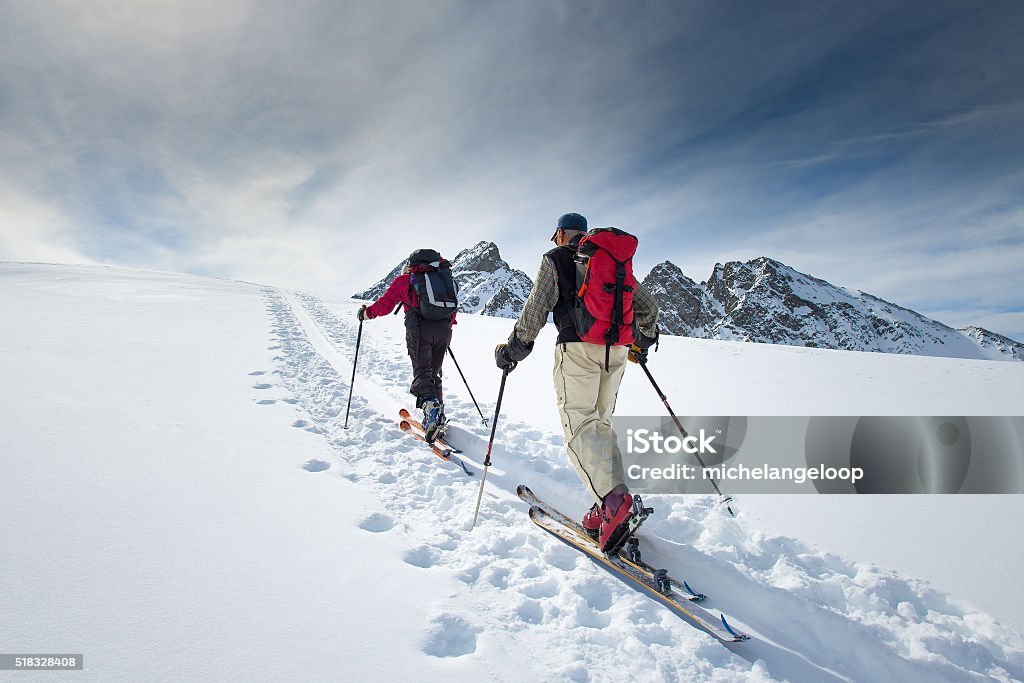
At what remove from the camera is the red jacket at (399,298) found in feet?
20.3

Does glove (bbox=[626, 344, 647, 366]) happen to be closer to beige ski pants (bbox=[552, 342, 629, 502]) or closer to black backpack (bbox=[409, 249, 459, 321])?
beige ski pants (bbox=[552, 342, 629, 502])

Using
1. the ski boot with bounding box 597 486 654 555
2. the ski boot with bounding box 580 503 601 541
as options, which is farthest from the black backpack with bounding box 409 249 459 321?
the ski boot with bounding box 597 486 654 555

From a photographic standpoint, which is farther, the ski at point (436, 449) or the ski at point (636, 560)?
the ski at point (436, 449)

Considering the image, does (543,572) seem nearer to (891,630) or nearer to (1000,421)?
(891,630)

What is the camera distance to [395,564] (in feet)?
9.70

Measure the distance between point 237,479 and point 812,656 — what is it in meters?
4.49

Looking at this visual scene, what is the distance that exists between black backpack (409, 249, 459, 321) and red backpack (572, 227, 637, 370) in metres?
3.04

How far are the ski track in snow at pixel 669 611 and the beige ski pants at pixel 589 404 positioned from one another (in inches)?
28.0

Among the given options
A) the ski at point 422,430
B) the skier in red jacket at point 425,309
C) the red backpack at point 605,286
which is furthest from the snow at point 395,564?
the red backpack at point 605,286

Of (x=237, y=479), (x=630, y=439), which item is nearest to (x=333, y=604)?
(x=237, y=479)

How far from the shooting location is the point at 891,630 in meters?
2.70

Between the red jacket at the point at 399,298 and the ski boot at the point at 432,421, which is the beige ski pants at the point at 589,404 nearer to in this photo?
the ski boot at the point at 432,421

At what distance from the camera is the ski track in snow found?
245 cm

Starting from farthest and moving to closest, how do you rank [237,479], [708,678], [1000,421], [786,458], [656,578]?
[1000,421] < [786,458] < [237,479] < [656,578] < [708,678]
